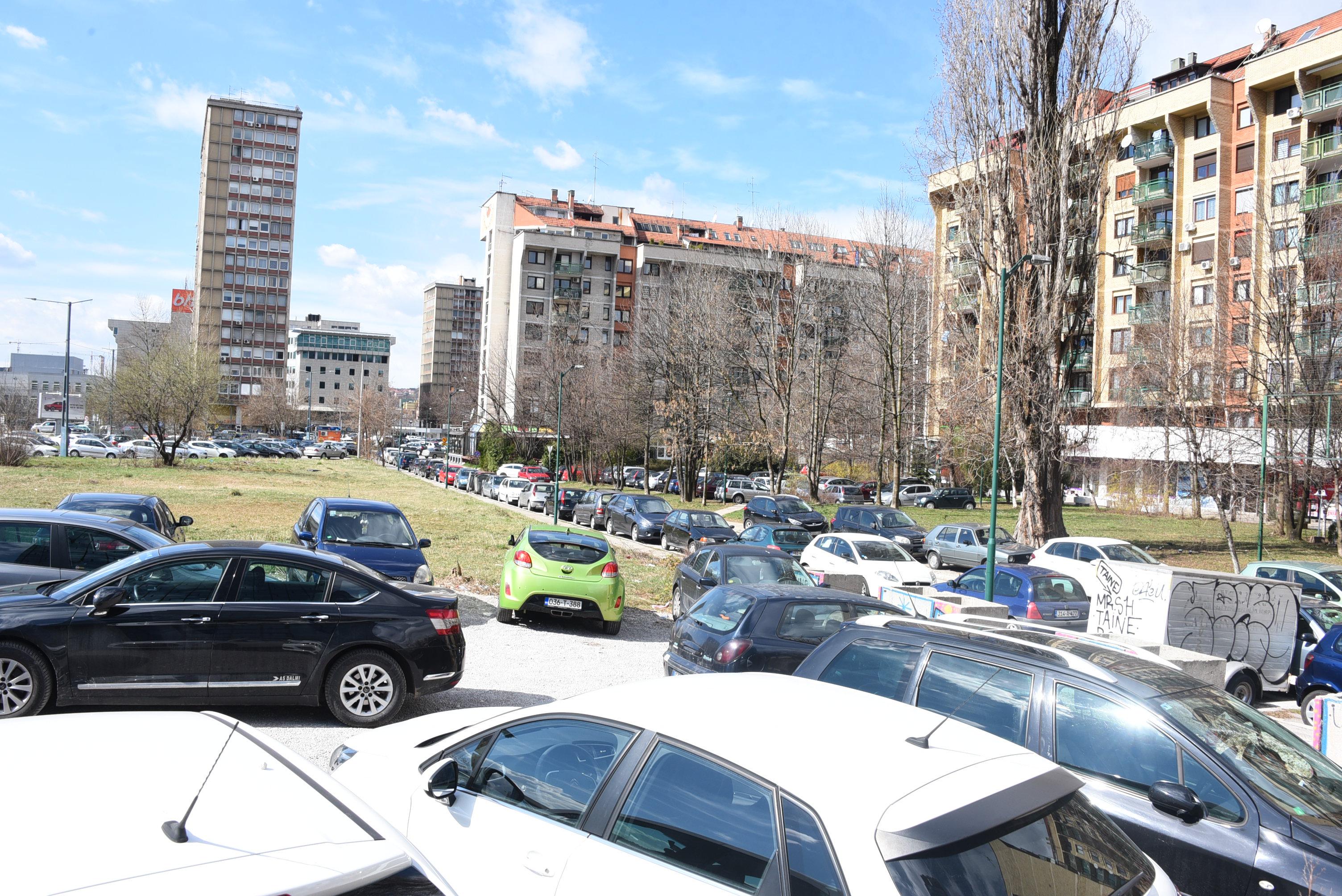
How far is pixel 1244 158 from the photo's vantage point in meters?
48.7

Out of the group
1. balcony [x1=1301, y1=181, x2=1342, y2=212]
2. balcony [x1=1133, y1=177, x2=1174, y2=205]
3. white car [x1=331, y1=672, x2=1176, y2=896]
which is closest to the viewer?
white car [x1=331, y1=672, x2=1176, y2=896]

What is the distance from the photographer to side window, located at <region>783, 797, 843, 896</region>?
264 centimetres

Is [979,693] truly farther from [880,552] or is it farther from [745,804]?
[880,552]

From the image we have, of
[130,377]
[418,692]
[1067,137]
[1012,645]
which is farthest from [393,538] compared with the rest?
[130,377]

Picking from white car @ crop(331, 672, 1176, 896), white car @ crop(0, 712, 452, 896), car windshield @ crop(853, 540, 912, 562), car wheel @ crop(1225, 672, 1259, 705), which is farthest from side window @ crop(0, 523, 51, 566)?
car windshield @ crop(853, 540, 912, 562)

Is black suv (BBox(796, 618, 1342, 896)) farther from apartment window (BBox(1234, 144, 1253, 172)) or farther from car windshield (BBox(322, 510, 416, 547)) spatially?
apartment window (BBox(1234, 144, 1253, 172))

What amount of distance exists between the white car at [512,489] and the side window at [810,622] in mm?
35751

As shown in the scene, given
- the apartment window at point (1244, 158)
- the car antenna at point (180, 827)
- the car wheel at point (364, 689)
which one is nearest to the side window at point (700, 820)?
the car antenna at point (180, 827)

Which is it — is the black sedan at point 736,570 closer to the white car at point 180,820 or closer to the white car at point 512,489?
the white car at point 180,820

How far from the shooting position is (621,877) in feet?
9.89

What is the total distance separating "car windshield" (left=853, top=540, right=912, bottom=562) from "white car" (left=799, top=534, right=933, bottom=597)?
0.01 m

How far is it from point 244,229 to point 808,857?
147 metres

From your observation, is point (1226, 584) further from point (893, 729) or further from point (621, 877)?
point (621, 877)

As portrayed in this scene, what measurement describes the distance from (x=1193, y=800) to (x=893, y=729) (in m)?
1.84
